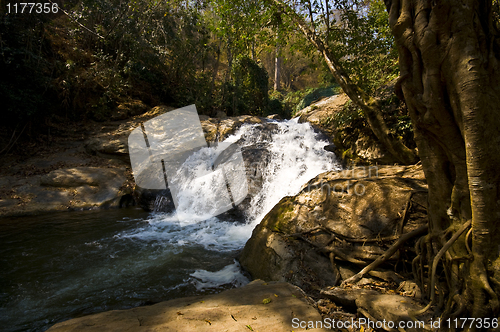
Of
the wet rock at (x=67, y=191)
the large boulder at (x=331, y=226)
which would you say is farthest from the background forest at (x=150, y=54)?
the large boulder at (x=331, y=226)

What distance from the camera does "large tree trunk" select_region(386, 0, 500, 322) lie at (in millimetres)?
2004

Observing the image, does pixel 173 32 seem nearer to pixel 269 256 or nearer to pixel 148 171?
pixel 148 171

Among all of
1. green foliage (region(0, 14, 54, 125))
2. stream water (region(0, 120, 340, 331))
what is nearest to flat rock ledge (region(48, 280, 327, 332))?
stream water (region(0, 120, 340, 331))

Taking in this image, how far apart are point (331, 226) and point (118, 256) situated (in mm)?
3976

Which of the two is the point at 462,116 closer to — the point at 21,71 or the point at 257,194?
the point at 257,194

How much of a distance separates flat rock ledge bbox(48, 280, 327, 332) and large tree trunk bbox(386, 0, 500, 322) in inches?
49.5

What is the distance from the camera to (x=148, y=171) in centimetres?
1047

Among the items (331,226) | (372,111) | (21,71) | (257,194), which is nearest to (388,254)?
(331,226)

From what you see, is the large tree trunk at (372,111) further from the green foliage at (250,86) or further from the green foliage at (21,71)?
the green foliage at (250,86)

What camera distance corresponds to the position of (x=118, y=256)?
5.19m

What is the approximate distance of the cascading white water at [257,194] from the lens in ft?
19.5

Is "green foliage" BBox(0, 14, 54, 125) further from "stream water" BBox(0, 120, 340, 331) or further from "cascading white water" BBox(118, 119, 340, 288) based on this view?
"cascading white water" BBox(118, 119, 340, 288)

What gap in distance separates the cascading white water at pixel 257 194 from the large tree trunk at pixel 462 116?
9.82ft

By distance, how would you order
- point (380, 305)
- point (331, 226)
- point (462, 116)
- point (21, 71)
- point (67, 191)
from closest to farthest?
point (462, 116)
point (380, 305)
point (331, 226)
point (67, 191)
point (21, 71)
